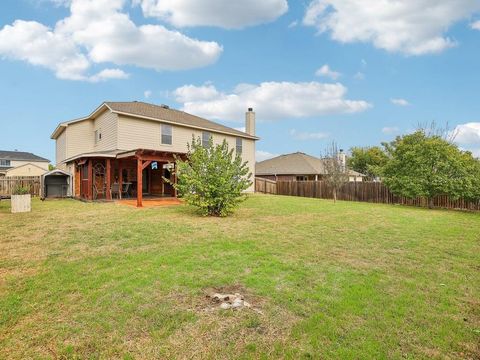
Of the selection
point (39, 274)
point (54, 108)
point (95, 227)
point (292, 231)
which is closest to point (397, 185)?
point (292, 231)

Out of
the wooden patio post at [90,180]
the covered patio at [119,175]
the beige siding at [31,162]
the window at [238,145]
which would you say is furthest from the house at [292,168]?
the beige siding at [31,162]

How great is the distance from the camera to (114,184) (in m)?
15.9

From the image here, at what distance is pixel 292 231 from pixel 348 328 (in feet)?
16.2

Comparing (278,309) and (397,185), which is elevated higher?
(397,185)

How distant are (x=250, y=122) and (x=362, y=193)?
1107 cm

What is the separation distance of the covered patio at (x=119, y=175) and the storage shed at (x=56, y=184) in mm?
486

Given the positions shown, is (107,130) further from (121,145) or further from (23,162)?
(23,162)

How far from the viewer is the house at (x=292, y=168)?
1180 inches

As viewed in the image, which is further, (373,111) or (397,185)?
(373,111)

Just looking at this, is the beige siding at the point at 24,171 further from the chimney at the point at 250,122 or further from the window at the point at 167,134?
the chimney at the point at 250,122

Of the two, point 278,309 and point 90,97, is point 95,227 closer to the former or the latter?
point 278,309

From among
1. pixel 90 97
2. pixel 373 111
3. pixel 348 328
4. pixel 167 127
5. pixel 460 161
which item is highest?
pixel 90 97

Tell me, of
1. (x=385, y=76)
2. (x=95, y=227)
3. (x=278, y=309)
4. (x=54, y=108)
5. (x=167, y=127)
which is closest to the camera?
(x=278, y=309)

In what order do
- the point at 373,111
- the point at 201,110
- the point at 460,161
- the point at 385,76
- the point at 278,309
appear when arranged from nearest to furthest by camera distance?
the point at 278,309 → the point at 460,161 → the point at 385,76 → the point at 373,111 → the point at 201,110
